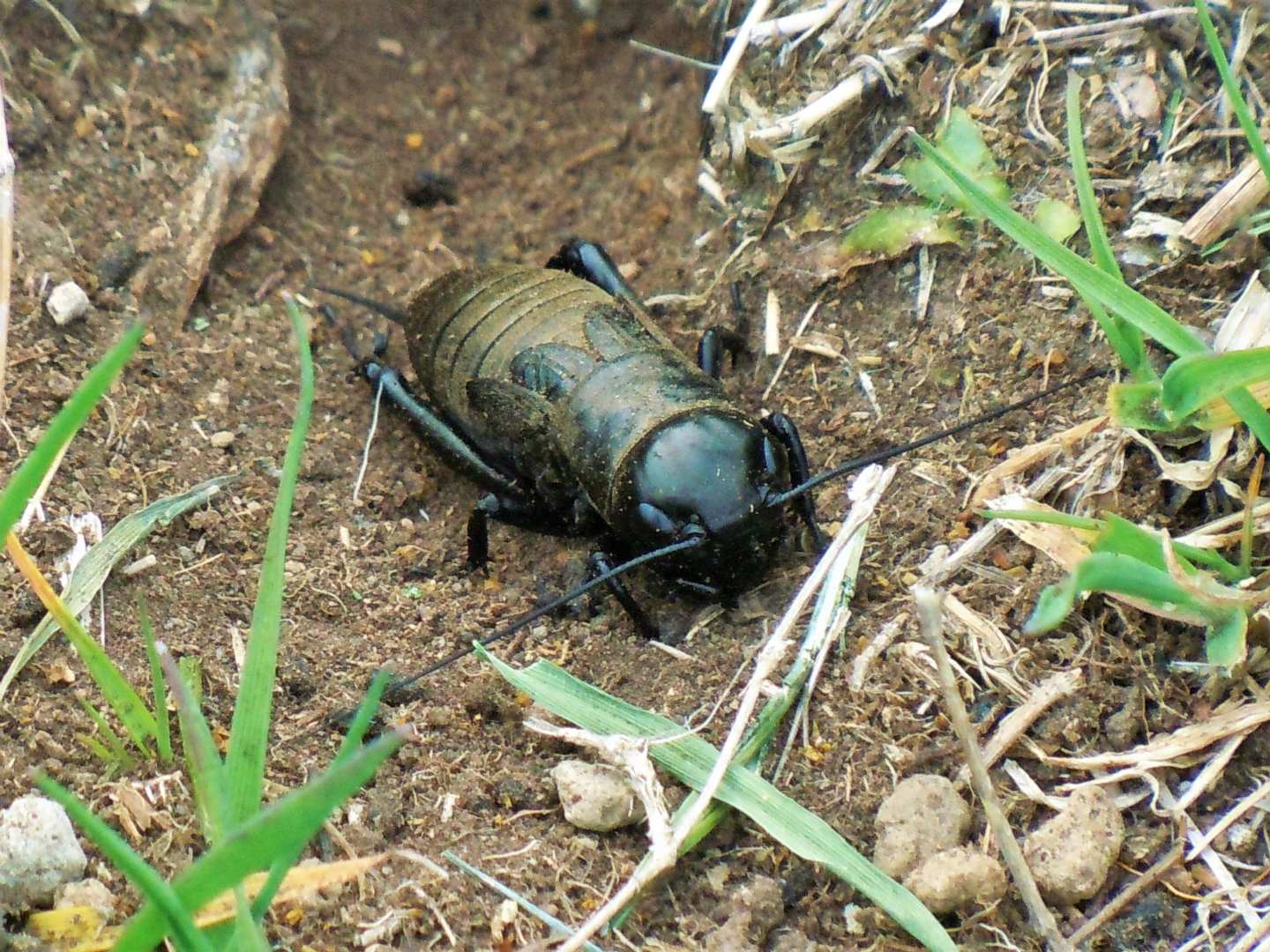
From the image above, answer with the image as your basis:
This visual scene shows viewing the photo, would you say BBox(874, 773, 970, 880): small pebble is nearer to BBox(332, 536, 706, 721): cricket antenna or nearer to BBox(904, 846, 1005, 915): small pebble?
BBox(904, 846, 1005, 915): small pebble

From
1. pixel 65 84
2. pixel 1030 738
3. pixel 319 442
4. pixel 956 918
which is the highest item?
pixel 65 84

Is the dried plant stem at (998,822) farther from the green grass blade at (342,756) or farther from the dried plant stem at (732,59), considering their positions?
the dried plant stem at (732,59)

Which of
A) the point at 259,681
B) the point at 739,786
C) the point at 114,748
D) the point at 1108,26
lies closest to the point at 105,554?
the point at 114,748

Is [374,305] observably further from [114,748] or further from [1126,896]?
[1126,896]

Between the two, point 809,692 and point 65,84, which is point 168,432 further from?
point 809,692

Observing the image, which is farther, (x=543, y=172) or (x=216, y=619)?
(x=543, y=172)

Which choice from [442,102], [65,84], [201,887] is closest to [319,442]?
[65,84]

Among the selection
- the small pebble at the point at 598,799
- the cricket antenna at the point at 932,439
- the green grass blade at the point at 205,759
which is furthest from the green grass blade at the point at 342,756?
the cricket antenna at the point at 932,439
